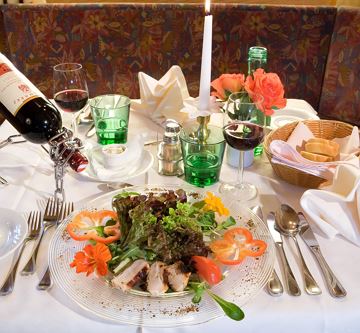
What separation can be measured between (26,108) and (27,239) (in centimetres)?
33

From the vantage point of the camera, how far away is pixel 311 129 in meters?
1.18

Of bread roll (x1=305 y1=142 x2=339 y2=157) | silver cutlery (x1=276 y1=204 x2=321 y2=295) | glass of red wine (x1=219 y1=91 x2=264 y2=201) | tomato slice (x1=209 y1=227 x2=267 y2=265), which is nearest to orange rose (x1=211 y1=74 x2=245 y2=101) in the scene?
glass of red wine (x1=219 y1=91 x2=264 y2=201)

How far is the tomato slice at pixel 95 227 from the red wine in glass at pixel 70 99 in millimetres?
439

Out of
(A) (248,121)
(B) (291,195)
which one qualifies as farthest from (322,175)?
(A) (248,121)

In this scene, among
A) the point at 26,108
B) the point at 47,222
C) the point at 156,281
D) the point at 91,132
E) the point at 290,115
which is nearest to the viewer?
the point at 156,281

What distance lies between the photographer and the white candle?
100 centimetres

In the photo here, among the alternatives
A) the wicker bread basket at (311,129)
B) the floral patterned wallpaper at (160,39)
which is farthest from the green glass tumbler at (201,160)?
the floral patterned wallpaper at (160,39)

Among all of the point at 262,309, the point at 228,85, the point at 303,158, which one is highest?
the point at 228,85

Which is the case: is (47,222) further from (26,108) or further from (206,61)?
(206,61)

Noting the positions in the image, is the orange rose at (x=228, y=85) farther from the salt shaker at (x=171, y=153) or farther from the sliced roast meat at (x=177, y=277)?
the sliced roast meat at (x=177, y=277)

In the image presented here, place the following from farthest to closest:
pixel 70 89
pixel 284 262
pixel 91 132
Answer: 1. pixel 91 132
2. pixel 70 89
3. pixel 284 262

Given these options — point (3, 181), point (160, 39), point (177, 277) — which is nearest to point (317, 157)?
point (177, 277)

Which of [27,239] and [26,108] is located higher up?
[26,108]

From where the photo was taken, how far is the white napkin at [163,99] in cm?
134
